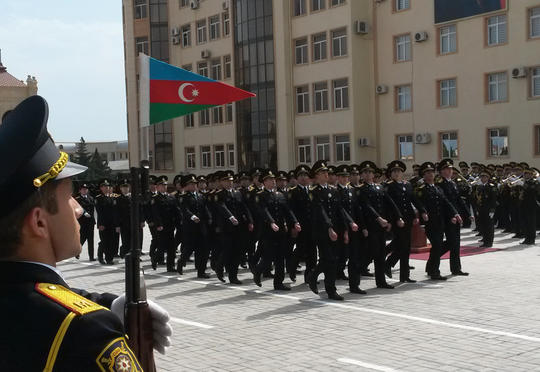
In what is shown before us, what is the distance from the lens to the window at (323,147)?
39844 mm

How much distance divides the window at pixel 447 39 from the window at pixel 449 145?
3.94 m

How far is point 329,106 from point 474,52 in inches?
350

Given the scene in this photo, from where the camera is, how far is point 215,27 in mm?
46906

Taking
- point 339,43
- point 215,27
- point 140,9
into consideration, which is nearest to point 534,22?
point 339,43

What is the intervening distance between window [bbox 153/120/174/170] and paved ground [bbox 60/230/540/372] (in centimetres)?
3831

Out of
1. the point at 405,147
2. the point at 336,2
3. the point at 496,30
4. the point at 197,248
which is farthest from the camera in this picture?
the point at 336,2

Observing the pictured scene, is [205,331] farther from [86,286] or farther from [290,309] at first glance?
[86,286]

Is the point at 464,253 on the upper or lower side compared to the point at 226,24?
lower

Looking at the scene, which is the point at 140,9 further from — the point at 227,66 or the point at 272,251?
the point at 272,251

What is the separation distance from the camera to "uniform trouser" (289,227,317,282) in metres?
12.9

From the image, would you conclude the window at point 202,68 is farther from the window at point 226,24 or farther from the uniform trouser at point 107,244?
the uniform trouser at point 107,244

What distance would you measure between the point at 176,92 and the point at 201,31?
42163 millimetres

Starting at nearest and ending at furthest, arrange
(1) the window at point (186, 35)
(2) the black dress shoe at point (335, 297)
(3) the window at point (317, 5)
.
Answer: (2) the black dress shoe at point (335, 297) → (3) the window at point (317, 5) → (1) the window at point (186, 35)

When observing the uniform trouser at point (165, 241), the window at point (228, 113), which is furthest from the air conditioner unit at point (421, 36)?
the uniform trouser at point (165, 241)
